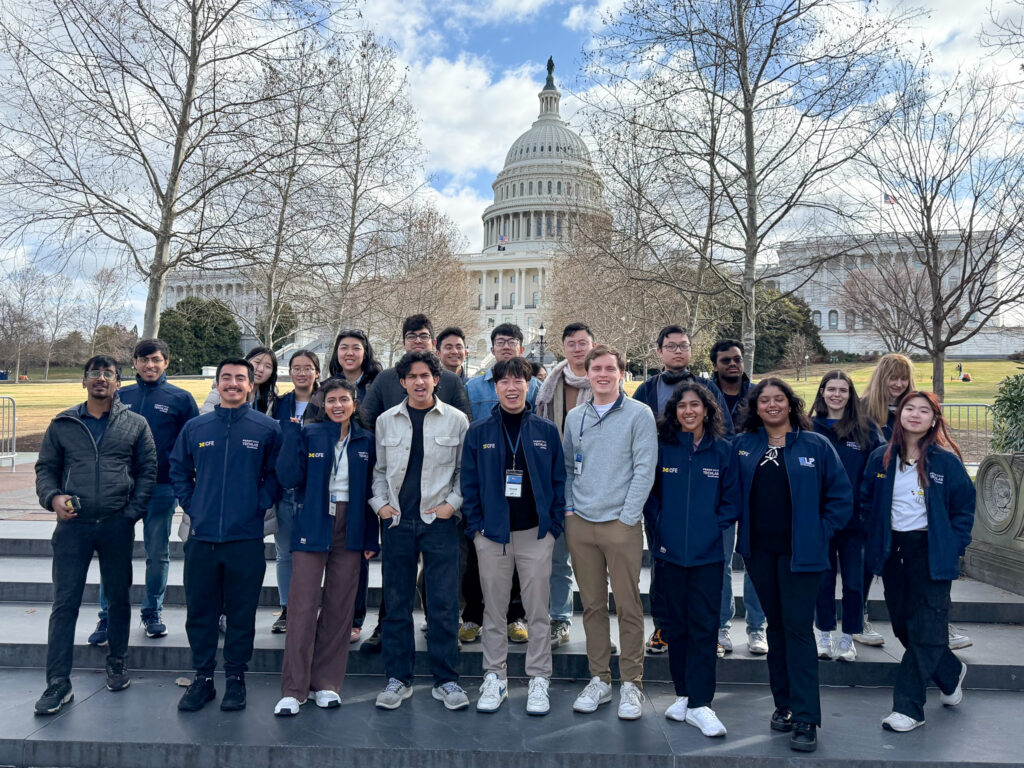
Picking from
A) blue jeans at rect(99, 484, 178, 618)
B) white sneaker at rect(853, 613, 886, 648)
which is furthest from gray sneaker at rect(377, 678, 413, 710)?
white sneaker at rect(853, 613, 886, 648)

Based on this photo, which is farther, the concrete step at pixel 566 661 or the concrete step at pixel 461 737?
the concrete step at pixel 566 661

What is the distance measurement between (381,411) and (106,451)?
1807mm

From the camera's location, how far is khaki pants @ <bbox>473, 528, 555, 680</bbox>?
4.50 m

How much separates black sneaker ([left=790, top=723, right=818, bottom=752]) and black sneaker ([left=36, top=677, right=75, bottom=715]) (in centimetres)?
452

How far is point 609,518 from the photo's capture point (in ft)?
14.3

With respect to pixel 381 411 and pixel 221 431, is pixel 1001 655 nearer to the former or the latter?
pixel 381 411

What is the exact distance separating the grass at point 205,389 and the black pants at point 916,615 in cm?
1299

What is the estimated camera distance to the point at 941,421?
4.47 m

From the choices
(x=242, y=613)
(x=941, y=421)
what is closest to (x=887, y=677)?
(x=941, y=421)

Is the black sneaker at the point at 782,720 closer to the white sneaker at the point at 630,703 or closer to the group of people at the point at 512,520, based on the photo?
the group of people at the point at 512,520

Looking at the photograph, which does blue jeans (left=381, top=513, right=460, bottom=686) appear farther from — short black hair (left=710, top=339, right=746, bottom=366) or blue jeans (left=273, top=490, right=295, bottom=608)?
short black hair (left=710, top=339, right=746, bottom=366)

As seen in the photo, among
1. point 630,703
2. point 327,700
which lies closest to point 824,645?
point 630,703

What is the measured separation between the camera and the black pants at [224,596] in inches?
173

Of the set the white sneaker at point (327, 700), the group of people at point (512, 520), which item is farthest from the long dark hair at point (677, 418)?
the white sneaker at point (327, 700)
